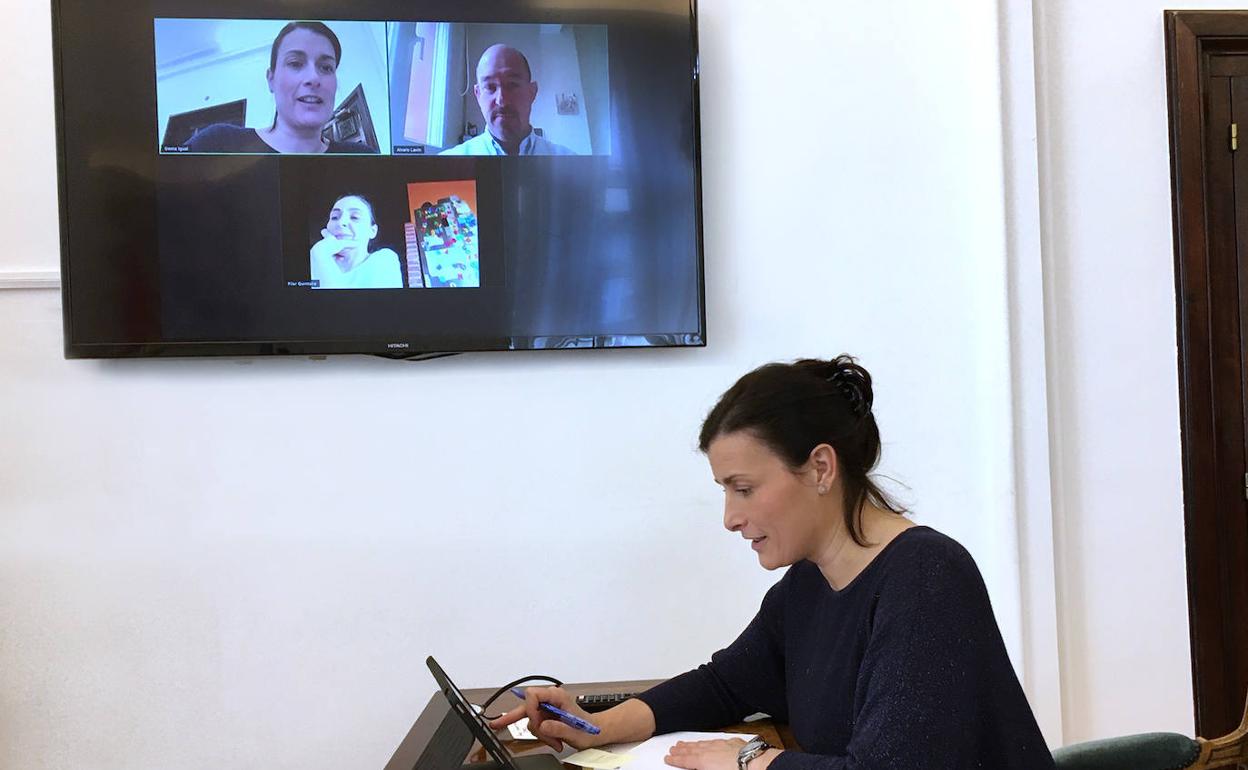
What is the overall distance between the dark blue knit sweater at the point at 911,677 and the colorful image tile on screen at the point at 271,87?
1600mm

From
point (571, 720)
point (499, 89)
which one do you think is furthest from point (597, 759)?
point (499, 89)

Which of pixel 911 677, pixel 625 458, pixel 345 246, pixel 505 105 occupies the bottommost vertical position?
pixel 911 677

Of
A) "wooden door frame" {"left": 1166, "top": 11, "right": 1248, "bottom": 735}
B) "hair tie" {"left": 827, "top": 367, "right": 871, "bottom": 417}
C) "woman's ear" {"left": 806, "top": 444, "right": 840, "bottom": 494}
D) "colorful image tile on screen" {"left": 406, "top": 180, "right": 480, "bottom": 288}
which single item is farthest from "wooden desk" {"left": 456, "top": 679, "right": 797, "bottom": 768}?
"wooden door frame" {"left": 1166, "top": 11, "right": 1248, "bottom": 735}

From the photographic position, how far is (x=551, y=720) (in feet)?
5.27

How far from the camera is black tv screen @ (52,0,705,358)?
2.46 metres

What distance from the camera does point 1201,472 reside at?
109 inches

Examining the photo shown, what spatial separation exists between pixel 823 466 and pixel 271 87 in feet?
5.48

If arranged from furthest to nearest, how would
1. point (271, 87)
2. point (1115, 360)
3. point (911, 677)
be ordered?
point (1115, 360), point (271, 87), point (911, 677)

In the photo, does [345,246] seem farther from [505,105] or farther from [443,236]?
[505,105]

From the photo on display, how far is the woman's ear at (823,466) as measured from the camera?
1526mm

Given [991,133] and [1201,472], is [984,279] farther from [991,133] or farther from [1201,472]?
[1201,472]

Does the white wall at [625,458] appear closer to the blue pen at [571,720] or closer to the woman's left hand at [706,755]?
the blue pen at [571,720]

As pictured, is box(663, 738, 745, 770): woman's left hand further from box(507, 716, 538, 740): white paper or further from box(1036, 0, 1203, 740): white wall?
box(1036, 0, 1203, 740): white wall

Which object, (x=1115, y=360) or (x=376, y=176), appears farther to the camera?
(x=1115, y=360)
